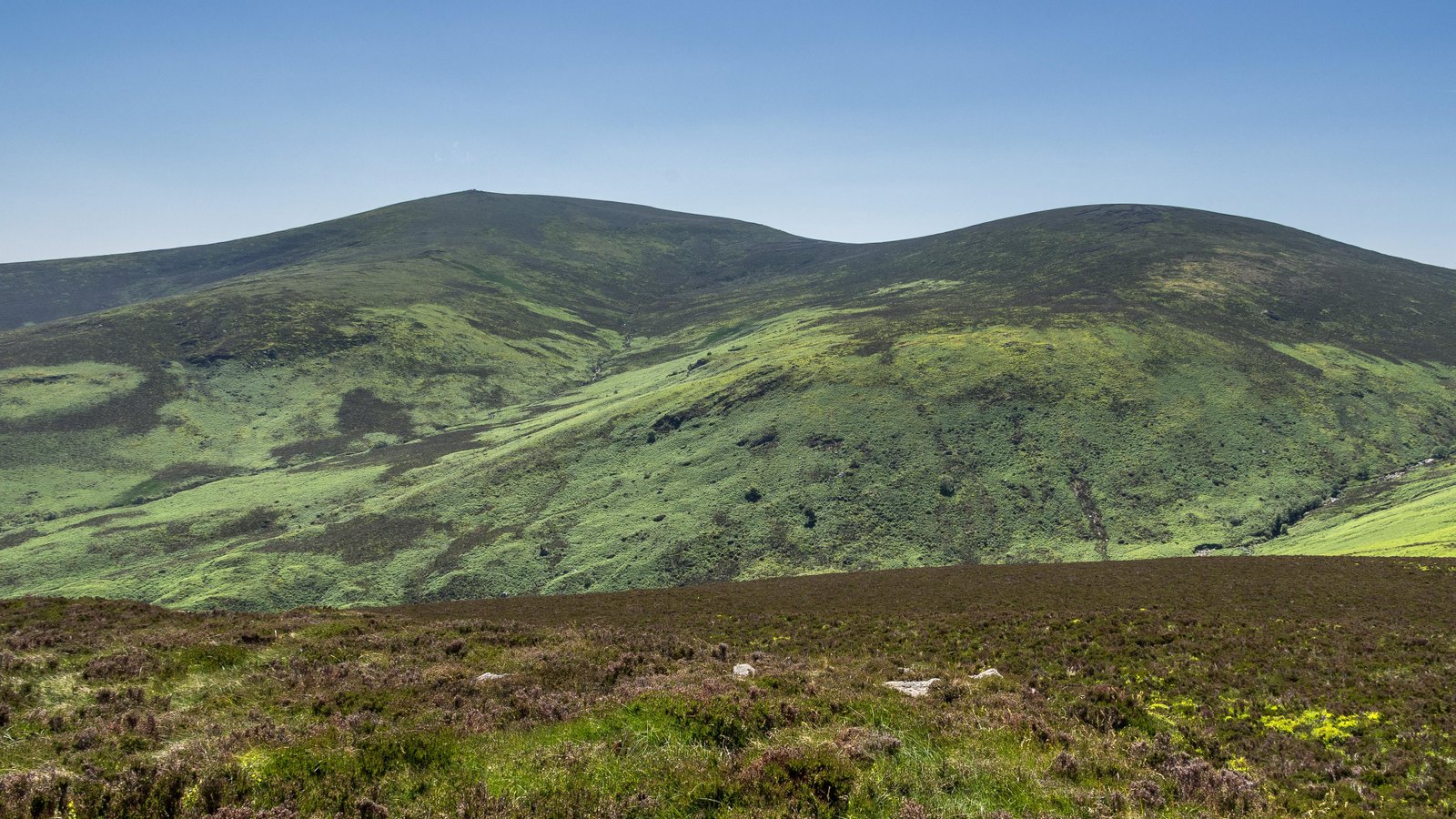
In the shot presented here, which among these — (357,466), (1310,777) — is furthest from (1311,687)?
(357,466)

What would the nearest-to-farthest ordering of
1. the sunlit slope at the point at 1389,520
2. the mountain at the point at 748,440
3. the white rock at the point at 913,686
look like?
the white rock at the point at 913,686 → the sunlit slope at the point at 1389,520 → the mountain at the point at 748,440

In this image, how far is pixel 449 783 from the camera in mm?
11172

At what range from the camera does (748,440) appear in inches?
3836

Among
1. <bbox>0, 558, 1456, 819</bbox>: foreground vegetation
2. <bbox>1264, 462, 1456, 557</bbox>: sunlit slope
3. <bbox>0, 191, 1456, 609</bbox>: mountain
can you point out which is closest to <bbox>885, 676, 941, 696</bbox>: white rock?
<bbox>0, 558, 1456, 819</bbox>: foreground vegetation

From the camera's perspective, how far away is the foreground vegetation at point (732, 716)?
35.4 feet

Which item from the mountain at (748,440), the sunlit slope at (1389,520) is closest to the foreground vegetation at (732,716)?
the sunlit slope at (1389,520)

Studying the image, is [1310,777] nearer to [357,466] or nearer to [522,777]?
[522,777]

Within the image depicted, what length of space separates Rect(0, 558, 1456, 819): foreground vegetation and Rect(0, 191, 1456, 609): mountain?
36.6 meters

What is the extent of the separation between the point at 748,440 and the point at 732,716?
83.6 m

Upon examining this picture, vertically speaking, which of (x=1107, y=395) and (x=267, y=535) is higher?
(x=1107, y=395)

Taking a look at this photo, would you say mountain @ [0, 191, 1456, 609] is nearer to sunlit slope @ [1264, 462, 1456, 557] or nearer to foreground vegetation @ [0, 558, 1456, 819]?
sunlit slope @ [1264, 462, 1456, 557]

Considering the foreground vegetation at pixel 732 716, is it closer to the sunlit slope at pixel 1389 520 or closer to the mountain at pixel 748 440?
the sunlit slope at pixel 1389 520

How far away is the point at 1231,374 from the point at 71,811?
12483 cm

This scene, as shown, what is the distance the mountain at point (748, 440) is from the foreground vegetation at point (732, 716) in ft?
120
